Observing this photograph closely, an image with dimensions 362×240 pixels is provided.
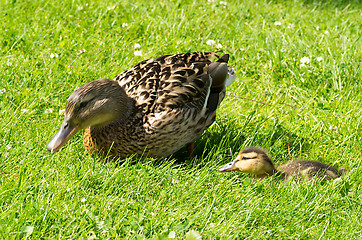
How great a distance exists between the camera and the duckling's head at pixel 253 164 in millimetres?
4062

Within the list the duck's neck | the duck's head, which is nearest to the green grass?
the duck's head

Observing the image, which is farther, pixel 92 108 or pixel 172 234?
pixel 92 108

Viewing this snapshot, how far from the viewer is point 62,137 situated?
3.84m

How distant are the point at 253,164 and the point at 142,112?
1.01 metres

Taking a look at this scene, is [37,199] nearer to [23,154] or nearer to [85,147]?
[23,154]

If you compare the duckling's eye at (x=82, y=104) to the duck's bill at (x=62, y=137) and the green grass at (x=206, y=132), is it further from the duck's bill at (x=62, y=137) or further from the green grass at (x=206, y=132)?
the green grass at (x=206, y=132)

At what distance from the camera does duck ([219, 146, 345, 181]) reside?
4070 millimetres

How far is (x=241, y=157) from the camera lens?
413 centimetres

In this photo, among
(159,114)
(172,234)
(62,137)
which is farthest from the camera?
(159,114)

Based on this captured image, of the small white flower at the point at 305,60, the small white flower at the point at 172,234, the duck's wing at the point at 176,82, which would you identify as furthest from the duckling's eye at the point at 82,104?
the small white flower at the point at 305,60

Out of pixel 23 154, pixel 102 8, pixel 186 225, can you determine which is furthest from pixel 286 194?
pixel 102 8

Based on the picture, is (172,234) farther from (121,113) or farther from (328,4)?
(328,4)

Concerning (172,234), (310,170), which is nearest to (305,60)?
(310,170)

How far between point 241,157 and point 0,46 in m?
3.12
